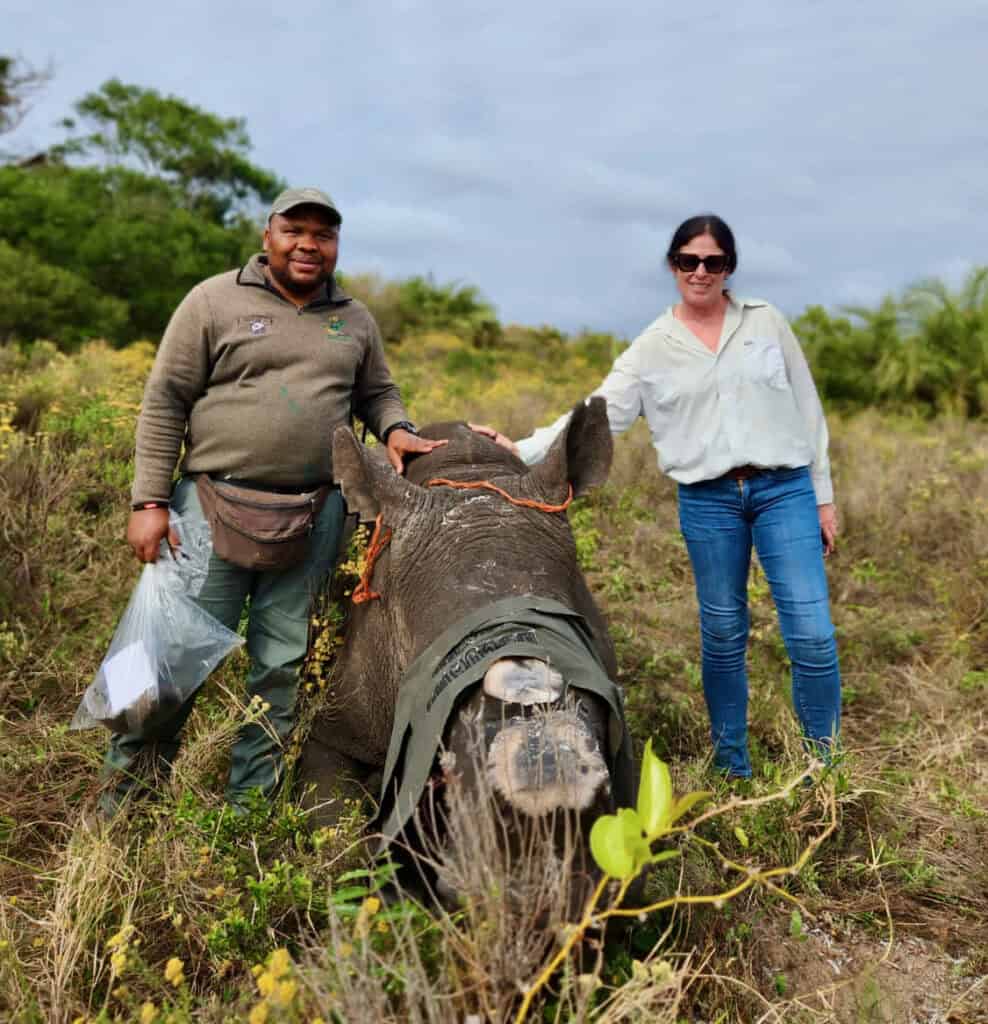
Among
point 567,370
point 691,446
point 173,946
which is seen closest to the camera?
point 173,946

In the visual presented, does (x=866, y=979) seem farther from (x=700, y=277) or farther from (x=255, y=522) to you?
(x=700, y=277)

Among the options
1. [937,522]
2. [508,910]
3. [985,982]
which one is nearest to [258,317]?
[508,910]

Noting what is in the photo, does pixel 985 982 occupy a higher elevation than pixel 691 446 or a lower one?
lower

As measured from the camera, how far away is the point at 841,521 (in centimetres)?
884

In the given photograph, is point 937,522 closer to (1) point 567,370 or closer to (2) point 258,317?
(2) point 258,317

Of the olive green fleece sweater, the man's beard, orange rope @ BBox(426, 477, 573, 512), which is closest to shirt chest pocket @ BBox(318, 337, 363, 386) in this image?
the olive green fleece sweater

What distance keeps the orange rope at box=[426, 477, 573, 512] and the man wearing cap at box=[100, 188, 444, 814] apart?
46cm

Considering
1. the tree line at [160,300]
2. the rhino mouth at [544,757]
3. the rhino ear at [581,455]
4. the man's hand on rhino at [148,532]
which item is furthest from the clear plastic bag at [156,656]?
the tree line at [160,300]

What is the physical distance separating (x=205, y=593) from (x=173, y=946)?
60.0 inches

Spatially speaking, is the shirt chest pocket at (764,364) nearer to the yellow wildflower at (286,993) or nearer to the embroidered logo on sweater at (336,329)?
the embroidered logo on sweater at (336,329)

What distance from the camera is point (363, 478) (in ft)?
12.0

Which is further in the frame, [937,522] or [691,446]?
[937,522]

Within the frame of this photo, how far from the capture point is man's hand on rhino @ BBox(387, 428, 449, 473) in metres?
4.27

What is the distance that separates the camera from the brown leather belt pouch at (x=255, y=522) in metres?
3.94
